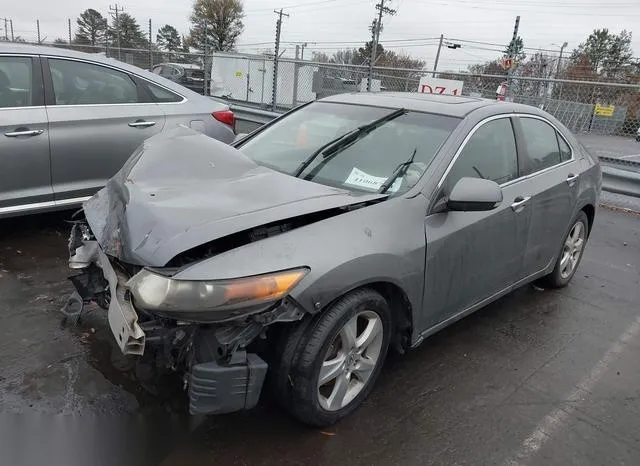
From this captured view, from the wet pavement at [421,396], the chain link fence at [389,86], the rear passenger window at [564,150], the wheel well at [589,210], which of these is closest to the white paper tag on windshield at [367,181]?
the wet pavement at [421,396]

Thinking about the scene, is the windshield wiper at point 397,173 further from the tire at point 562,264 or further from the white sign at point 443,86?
the white sign at point 443,86

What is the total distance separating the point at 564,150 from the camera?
14.3 ft

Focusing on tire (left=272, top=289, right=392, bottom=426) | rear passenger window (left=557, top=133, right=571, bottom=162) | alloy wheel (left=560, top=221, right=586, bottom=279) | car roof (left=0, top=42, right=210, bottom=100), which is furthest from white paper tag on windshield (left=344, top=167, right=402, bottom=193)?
car roof (left=0, top=42, right=210, bottom=100)

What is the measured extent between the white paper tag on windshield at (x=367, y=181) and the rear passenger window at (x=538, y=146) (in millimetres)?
1212

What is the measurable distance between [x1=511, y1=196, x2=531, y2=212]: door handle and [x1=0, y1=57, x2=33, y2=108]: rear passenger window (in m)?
3.91

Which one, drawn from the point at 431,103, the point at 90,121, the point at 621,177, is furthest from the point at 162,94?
the point at 621,177

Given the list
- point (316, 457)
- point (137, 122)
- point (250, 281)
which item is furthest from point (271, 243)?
point (137, 122)

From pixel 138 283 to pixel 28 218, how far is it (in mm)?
3811

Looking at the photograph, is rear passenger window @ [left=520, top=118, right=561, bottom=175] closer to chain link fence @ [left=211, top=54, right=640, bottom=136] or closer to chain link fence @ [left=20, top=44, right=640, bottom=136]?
chain link fence @ [left=20, top=44, right=640, bottom=136]

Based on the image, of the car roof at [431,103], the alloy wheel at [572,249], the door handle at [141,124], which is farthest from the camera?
the door handle at [141,124]

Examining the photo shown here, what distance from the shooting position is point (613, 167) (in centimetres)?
830

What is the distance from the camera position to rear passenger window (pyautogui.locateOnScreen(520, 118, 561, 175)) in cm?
387

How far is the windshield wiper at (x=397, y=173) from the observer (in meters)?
3.03

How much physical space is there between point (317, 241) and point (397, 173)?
2.95 feet
